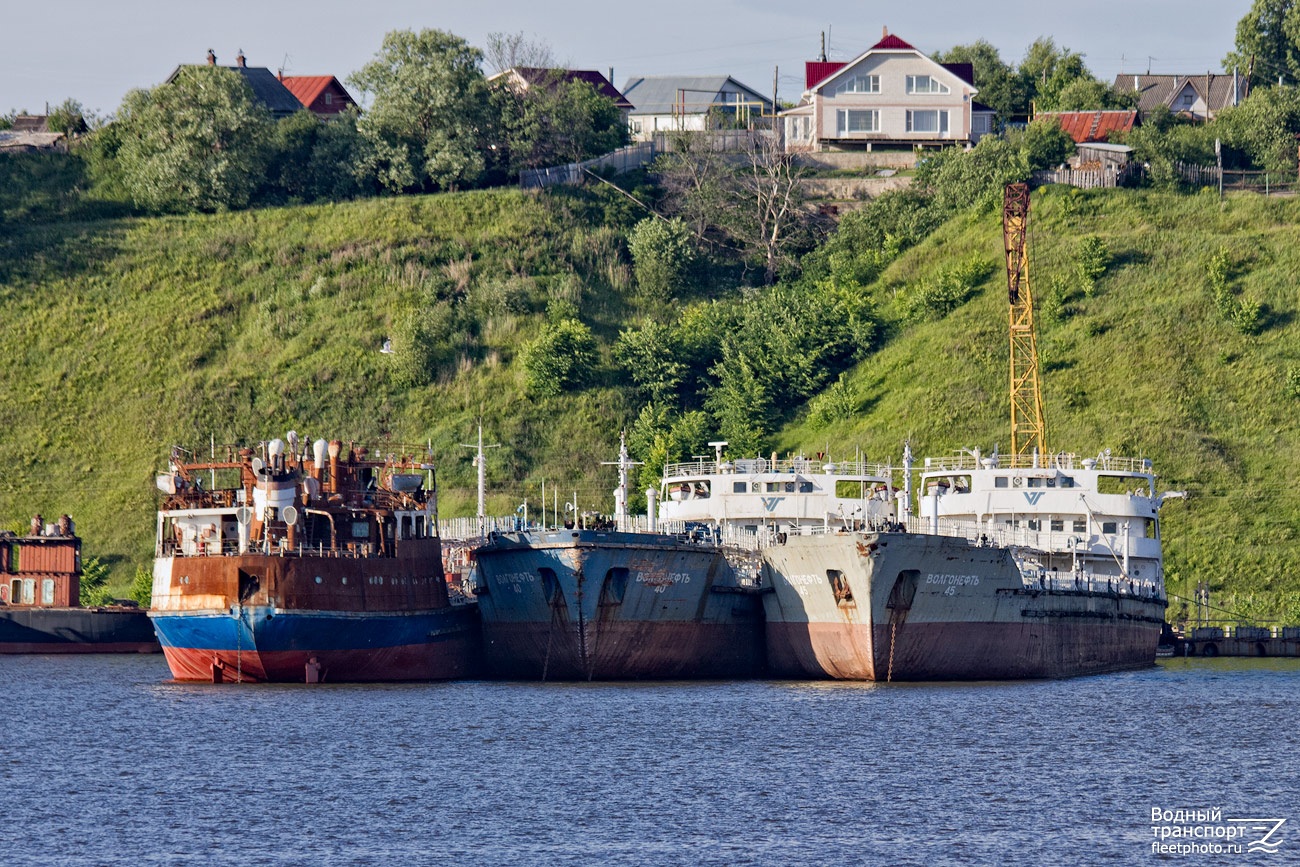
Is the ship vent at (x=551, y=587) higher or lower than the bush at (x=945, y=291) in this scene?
lower

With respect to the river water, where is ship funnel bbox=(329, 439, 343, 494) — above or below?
above

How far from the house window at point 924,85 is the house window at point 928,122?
150 centimetres

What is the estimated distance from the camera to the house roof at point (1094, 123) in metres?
143

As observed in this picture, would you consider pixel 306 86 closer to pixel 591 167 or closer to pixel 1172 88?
pixel 591 167

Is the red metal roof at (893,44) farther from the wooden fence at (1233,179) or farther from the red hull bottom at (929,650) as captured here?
the red hull bottom at (929,650)

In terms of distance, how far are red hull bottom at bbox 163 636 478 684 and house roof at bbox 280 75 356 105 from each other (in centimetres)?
9013

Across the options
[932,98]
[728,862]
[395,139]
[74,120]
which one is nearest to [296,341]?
[395,139]

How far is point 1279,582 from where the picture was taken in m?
97.2

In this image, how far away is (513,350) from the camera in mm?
121188

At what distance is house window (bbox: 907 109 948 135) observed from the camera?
140875 mm

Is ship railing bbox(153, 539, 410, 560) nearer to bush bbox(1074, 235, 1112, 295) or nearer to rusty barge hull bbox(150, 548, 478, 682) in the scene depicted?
rusty barge hull bbox(150, 548, 478, 682)

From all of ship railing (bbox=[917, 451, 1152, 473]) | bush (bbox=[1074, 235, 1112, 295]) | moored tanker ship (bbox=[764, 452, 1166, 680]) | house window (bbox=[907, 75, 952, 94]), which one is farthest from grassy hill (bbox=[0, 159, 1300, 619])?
house window (bbox=[907, 75, 952, 94])

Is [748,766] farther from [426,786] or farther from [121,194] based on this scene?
[121,194]

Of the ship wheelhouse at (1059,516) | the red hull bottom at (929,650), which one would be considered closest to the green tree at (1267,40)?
the ship wheelhouse at (1059,516)
